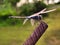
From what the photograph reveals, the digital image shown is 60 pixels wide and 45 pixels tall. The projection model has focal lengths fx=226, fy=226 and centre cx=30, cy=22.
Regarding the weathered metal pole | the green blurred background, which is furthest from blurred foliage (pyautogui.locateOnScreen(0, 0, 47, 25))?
the weathered metal pole

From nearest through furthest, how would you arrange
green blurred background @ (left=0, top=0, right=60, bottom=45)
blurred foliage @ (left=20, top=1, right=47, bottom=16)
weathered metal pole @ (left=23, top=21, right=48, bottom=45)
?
1. weathered metal pole @ (left=23, top=21, right=48, bottom=45)
2. green blurred background @ (left=0, top=0, right=60, bottom=45)
3. blurred foliage @ (left=20, top=1, right=47, bottom=16)

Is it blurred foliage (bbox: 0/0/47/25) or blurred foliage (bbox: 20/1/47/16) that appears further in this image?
blurred foliage (bbox: 20/1/47/16)

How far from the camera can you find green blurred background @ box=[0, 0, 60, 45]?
6.54m

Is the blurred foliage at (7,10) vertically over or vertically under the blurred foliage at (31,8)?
over

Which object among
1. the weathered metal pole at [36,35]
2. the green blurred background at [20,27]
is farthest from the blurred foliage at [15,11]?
the weathered metal pole at [36,35]

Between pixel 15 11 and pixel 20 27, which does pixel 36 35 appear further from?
pixel 15 11

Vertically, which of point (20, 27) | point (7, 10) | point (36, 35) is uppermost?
point (36, 35)

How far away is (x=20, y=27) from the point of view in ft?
25.1

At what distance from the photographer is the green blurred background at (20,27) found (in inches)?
257

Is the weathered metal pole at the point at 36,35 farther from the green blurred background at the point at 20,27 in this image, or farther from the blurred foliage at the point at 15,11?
the blurred foliage at the point at 15,11

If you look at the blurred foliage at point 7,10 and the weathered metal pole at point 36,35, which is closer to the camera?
the weathered metal pole at point 36,35

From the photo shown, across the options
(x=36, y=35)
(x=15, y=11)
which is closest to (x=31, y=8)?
(x=15, y=11)

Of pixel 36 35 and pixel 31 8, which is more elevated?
pixel 36 35

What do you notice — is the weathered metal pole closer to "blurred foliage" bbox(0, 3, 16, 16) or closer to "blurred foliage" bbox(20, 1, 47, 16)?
"blurred foliage" bbox(0, 3, 16, 16)
